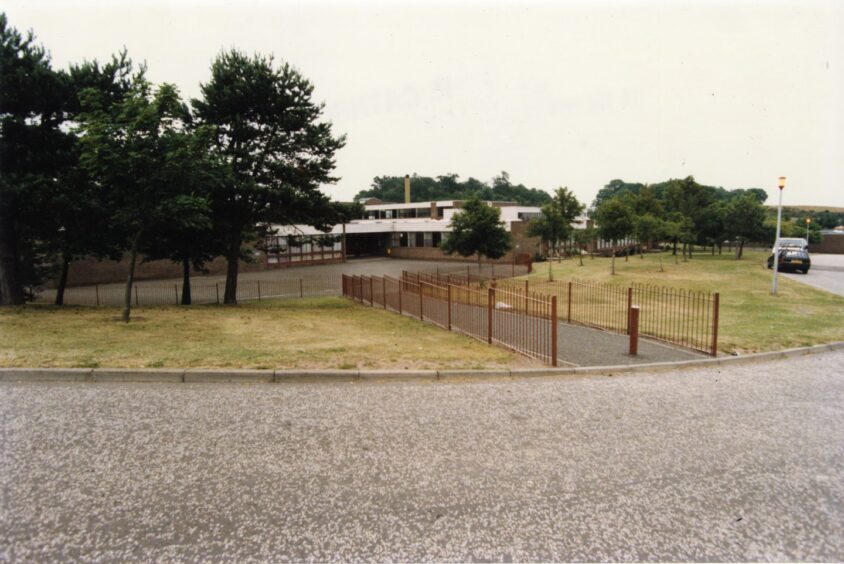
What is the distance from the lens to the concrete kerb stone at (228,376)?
746 cm

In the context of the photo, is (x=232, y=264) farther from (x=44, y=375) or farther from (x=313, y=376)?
(x=313, y=376)

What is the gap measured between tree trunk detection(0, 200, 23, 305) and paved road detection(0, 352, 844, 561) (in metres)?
10.8

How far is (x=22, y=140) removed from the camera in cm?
1455

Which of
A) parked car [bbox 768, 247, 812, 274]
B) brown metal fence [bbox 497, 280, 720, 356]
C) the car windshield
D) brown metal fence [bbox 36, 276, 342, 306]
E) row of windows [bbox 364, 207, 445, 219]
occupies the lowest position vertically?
brown metal fence [bbox 36, 276, 342, 306]

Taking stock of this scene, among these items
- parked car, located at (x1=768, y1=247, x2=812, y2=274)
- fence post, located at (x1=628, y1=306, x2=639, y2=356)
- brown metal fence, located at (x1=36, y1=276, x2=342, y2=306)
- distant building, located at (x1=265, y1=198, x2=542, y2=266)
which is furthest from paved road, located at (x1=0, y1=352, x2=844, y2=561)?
distant building, located at (x1=265, y1=198, x2=542, y2=266)

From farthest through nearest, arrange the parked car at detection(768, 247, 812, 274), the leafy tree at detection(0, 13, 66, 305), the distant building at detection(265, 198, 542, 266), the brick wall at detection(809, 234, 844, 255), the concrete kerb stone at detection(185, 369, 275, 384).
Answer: the brick wall at detection(809, 234, 844, 255)
the distant building at detection(265, 198, 542, 266)
the parked car at detection(768, 247, 812, 274)
the leafy tree at detection(0, 13, 66, 305)
the concrete kerb stone at detection(185, 369, 275, 384)

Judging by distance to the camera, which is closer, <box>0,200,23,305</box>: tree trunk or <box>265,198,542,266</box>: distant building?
<box>0,200,23,305</box>: tree trunk

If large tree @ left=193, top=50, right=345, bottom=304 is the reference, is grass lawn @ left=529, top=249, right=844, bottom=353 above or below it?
below

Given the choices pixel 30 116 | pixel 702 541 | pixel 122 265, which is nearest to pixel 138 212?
pixel 30 116

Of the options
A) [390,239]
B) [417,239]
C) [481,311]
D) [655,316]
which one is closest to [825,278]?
[655,316]

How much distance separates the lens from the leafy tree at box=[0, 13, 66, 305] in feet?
45.6

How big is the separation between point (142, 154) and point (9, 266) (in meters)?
7.77

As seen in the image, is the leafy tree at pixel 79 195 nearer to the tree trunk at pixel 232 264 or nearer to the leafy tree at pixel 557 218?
the tree trunk at pixel 232 264

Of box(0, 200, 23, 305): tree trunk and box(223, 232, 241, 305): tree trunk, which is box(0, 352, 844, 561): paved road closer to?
box(0, 200, 23, 305): tree trunk
